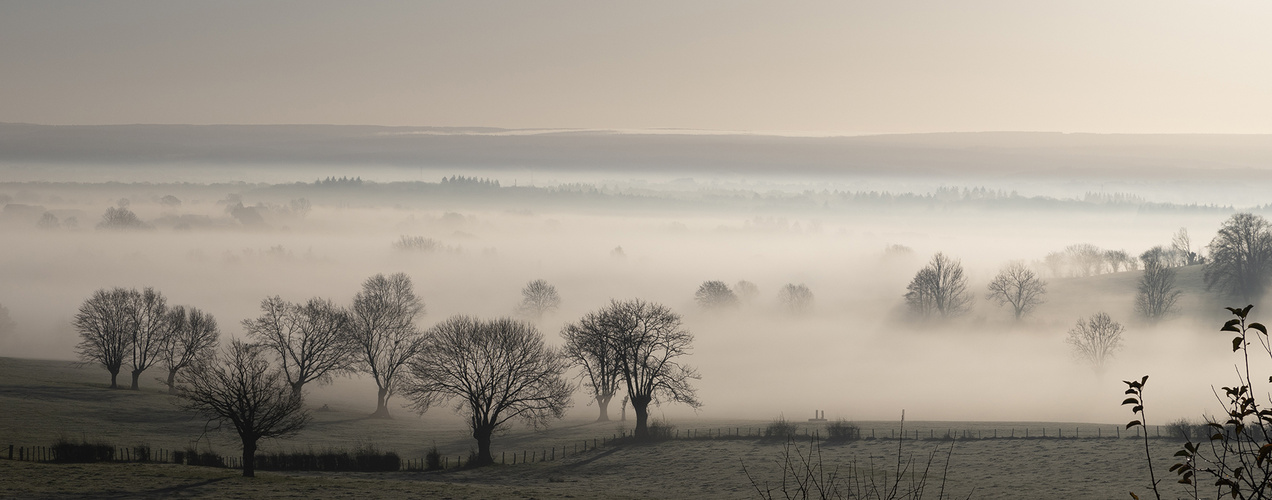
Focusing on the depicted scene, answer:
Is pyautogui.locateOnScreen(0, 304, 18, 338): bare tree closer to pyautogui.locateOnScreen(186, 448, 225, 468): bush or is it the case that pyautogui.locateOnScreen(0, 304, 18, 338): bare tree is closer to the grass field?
the grass field

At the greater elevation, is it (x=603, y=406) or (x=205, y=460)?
(x=603, y=406)

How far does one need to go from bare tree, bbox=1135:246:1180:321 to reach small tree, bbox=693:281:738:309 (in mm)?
66515

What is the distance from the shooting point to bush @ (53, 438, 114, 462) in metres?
51.6

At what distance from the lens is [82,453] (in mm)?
52312

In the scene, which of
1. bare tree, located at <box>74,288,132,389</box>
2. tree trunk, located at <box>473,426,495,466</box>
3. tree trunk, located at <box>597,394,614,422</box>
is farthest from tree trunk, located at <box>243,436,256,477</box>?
bare tree, located at <box>74,288,132,389</box>

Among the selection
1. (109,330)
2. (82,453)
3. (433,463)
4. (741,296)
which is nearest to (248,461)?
(82,453)

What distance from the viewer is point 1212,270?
4941 inches

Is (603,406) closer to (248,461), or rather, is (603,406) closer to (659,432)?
(659,432)

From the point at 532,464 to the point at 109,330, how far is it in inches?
2495

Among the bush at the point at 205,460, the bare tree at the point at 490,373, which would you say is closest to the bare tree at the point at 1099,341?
the bare tree at the point at 490,373

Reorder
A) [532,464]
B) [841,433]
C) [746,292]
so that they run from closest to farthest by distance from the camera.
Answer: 1. [532,464]
2. [841,433]
3. [746,292]

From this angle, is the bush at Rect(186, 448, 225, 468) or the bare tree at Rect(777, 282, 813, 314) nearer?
the bush at Rect(186, 448, 225, 468)

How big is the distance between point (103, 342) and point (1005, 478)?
91.9 m

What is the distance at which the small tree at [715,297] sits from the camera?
550 feet
